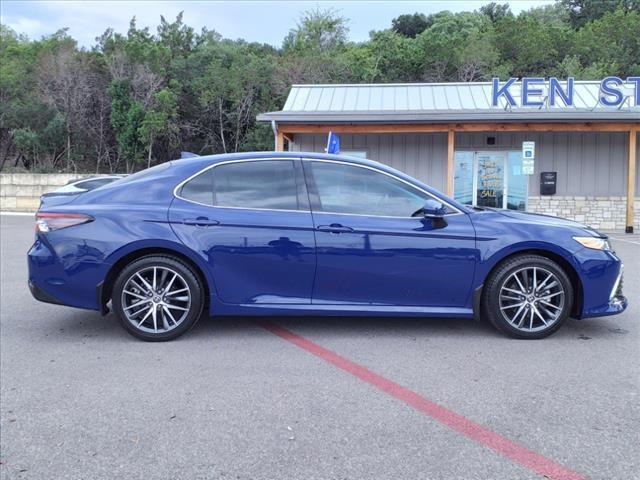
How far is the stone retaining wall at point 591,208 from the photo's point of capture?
16297mm

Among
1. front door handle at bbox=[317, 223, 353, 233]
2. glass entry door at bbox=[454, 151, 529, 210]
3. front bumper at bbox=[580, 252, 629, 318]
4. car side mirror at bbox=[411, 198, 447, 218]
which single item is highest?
glass entry door at bbox=[454, 151, 529, 210]

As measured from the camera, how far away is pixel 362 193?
4941 millimetres

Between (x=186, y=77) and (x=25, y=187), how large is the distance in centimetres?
896

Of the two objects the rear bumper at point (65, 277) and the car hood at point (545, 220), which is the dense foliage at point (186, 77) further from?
the car hood at point (545, 220)

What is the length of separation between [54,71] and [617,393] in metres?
25.9

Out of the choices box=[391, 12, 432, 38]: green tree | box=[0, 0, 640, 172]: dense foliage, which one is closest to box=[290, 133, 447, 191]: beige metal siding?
box=[0, 0, 640, 172]: dense foliage

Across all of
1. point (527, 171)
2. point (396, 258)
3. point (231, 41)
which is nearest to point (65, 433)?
point (396, 258)

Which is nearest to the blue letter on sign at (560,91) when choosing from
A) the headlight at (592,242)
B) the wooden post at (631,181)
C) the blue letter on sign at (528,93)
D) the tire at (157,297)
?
the blue letter on sign at (528,93)

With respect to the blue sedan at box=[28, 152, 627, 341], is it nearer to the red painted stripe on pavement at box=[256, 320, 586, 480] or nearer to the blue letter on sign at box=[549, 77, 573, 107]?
the red painted stripe on pavement at box=[256, 320, 586, 480]

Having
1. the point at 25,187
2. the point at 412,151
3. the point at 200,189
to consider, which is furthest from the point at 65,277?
the point at 25,187

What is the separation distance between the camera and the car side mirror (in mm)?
4777

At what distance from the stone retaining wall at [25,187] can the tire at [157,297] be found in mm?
19804

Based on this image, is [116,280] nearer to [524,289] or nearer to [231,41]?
[524,289]

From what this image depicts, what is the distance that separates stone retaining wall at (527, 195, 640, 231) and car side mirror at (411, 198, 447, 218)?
41.6 feet
